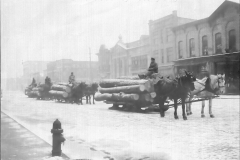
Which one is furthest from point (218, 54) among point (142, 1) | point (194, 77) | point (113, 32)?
point (113, 32)

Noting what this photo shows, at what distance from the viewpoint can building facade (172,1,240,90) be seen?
2734 millimetres

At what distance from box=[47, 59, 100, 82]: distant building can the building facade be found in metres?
1.08

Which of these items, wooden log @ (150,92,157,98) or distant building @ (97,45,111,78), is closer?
wooden log @ (150,92,157,98)

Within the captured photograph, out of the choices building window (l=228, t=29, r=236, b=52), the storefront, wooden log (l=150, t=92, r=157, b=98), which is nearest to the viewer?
wooden log (l=150, t=92, r=157, b=98)

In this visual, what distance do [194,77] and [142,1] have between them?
1.10m

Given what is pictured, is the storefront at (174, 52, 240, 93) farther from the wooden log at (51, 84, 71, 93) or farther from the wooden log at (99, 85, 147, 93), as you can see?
the wooden log at (51, 84, 71, 93)

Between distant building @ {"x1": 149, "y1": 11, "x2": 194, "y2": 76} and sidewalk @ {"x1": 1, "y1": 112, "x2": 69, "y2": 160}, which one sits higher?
distant building @ {"x1": 149, "y1": 11, "x2": 194, "y2": 76}

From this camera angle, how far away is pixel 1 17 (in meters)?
2.96

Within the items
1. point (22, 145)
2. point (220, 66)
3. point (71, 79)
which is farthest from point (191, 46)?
point (22, 145)

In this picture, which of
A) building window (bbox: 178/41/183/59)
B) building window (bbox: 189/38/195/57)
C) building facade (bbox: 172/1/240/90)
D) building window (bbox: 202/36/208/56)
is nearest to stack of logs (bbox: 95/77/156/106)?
building facade (bbox: 172/1/240/90)

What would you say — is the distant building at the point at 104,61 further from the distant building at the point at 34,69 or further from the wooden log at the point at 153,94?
the wooden log at the point at 153,94

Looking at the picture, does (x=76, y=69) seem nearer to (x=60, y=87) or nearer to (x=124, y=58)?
(x=60, y=87)

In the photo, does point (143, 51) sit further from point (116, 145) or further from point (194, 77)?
point (116, 145)

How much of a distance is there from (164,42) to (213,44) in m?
0.62
